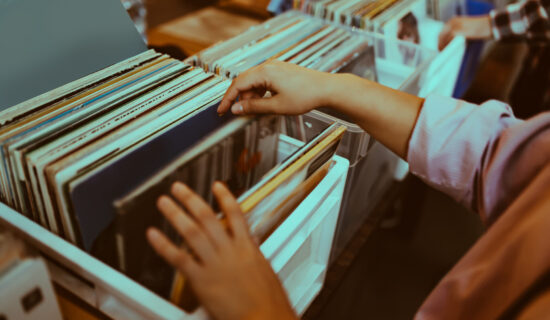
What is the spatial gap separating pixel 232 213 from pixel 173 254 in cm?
8

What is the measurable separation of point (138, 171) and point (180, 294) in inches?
7.0

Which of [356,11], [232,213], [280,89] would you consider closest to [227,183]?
[232,213]

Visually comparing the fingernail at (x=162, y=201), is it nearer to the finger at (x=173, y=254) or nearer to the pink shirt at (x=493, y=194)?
the finger at (x=173, y=254)

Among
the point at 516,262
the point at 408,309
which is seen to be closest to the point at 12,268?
the point at 516,262

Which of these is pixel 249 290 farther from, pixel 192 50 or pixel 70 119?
pixel 192 50

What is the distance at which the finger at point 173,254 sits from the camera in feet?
1.46

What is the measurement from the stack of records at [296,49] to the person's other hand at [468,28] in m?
0.33

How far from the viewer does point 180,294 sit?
513 mm

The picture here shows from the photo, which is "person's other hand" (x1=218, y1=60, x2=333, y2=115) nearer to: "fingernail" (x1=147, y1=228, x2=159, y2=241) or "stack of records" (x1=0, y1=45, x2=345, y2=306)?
"stack of records" (x1=0, y1=45, x2=345, y2=306)

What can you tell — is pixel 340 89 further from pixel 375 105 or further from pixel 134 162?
pixel 134 162

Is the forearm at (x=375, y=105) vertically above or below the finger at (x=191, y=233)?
below

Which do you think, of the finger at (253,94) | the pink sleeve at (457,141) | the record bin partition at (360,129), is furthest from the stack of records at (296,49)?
the pink sleeve at (457,141)

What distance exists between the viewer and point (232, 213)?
48 cm

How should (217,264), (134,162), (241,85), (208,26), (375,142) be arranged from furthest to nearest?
1. (208,26)
2. (375,142)
3. (241,85)
4. (134,162)
5. (217,264)
